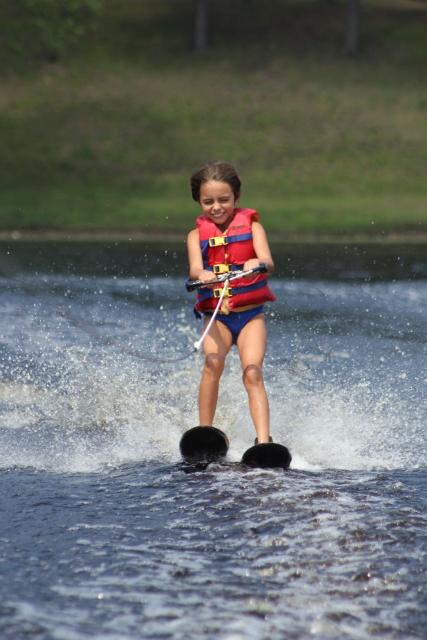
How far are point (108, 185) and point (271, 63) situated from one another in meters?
13.4

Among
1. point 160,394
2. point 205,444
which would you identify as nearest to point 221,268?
point 205,444

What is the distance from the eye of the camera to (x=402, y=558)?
6371mm

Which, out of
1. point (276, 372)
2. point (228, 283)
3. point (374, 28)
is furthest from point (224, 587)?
point (374, 28)

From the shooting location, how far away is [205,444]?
8.46 meters

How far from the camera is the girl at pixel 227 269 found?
28.2 ft

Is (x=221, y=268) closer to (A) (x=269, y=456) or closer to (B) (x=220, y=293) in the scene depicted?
(B) (x=220, y=293)

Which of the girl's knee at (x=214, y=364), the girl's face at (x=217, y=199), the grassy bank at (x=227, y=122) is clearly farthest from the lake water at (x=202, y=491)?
the grassy bank at (x=227, y=122)

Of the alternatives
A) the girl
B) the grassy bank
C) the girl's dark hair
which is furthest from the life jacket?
the grassy bank

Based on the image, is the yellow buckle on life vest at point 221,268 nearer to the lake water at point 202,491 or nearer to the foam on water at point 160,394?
the lake water at point 202,491

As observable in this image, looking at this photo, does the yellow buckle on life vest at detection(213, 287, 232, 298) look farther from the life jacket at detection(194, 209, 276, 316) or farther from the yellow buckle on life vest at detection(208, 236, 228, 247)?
the yellow buckle on life vest at detection(208, 236, 228, 247)

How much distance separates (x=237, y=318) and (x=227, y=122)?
34941mm

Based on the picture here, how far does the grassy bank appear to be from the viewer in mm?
34750

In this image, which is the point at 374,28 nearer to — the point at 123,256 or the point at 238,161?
the point at 238,161

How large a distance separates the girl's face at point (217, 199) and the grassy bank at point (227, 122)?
2286 centimetres
